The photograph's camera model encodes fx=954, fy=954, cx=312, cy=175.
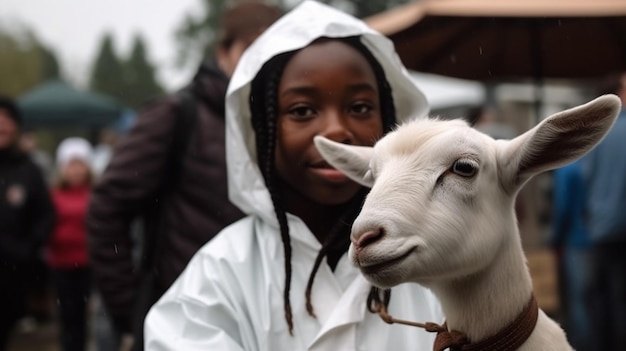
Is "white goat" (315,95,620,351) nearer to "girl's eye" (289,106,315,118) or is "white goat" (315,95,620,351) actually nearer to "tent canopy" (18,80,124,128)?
"girl's eye" (289,106,315,118)

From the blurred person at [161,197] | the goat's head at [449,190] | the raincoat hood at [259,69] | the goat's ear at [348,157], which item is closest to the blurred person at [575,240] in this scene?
the blurred person at [161,197]

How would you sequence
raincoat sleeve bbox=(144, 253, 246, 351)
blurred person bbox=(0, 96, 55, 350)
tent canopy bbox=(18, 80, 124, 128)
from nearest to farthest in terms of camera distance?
1. raincoat sleeve bbox=(144, 253, 246, 351)
2. blurred person bbox=(0, 96, 55, 350)
3. tent canopy bbox=(18, 80, 124, 128)

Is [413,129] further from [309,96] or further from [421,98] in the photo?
[421,98]

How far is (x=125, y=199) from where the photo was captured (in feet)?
13.6

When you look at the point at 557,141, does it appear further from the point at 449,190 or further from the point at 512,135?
the point at 512,135

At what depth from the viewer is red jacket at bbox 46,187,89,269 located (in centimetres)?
807

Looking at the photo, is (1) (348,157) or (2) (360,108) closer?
(1) (348,157)

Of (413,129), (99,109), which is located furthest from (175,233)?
(99,109)

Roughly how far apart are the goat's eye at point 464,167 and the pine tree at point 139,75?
6235 cm

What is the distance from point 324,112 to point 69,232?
6.32m

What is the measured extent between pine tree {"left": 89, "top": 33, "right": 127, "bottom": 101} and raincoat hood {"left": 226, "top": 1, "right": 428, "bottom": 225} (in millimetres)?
68901

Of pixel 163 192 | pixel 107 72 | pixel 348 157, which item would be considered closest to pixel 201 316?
pixel 348 157

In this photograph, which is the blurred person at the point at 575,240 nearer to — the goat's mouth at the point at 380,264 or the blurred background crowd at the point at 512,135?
the blurred background crowd at the point at 512,135

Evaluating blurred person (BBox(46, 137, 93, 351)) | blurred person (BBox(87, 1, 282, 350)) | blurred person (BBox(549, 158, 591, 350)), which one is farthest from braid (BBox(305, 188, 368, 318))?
blurred person (BBox(46, 137, 93, 351))
